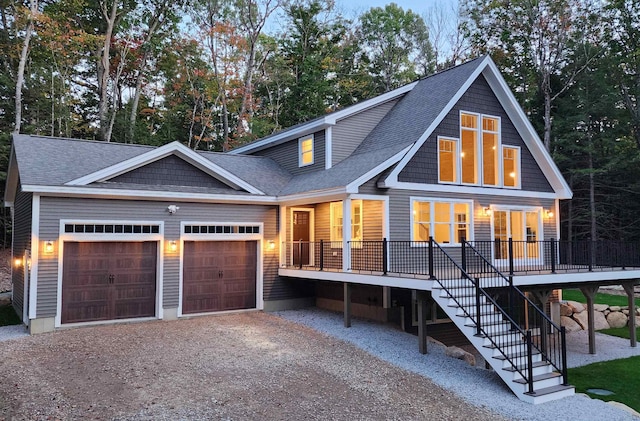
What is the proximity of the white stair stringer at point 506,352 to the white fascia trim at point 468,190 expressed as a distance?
420cm

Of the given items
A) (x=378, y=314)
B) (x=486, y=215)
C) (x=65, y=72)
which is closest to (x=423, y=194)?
(x=486, y=215)

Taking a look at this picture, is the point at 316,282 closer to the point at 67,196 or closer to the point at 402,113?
the point at 402,113

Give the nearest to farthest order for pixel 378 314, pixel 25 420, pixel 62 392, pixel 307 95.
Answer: pixel 25 420
pixel 62 392
pixel 378 314
pixel 307 95

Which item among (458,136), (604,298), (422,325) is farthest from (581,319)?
(422,325)

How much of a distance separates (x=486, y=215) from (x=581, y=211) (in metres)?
17.1

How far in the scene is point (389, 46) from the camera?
A: 36.9 m

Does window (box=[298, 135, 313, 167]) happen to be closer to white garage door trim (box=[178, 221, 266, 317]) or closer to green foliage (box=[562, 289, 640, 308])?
white garage door trim (box=[178, 221, 266, 317])

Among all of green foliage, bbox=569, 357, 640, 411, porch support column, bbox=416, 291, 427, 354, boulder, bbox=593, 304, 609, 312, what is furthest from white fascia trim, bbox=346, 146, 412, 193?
boulder, bbox=593, 304, 609, 312

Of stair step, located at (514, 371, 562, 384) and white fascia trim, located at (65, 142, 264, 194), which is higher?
white fascia trim, located at (65, 142, 264, 194)

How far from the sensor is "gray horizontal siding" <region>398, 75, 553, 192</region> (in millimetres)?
14219

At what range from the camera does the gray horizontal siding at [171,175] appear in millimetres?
13477

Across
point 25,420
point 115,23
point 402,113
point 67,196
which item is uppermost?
point 115,23

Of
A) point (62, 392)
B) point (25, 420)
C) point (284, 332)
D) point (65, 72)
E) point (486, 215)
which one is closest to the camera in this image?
point (25, 420)

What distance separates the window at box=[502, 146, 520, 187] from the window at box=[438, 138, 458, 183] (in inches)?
86.1
